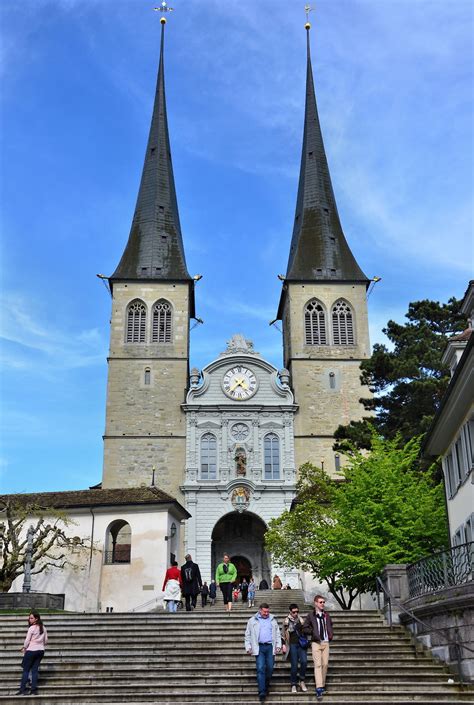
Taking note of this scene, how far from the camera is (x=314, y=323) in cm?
5719

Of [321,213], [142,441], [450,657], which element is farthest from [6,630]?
[321,213]

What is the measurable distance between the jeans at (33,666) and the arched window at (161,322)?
139 feet

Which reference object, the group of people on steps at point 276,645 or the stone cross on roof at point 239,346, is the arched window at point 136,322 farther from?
the group of people on steps at point 276,645

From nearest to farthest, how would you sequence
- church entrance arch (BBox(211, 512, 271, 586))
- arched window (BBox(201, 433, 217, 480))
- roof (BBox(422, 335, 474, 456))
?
A: 1. roof (BBox(422, 335, 474, 456))
2. arched window (BBox(201, 433, 217, 480))
3. church entrance arch (BBox(211, 512, 271, 586))

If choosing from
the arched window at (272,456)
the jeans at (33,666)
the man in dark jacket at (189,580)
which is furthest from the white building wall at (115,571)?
the arched window at (272,456)

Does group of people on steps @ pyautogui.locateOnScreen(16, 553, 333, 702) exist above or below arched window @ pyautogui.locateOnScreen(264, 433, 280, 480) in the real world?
below

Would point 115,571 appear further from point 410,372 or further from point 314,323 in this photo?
point 314,323

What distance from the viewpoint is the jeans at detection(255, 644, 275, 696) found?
13380 millimetres

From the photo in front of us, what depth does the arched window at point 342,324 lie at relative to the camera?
185 feet

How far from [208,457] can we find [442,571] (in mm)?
37443

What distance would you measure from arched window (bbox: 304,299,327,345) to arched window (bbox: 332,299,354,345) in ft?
2.43

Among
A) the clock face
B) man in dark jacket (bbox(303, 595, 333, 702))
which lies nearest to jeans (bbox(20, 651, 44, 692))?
man in dark jacket (bbox(303, 595, 333, 702))

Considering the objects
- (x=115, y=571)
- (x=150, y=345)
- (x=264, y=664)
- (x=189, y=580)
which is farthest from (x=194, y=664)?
(x=150, y=345)

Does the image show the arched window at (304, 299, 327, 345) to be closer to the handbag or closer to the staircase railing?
the staircase railing
